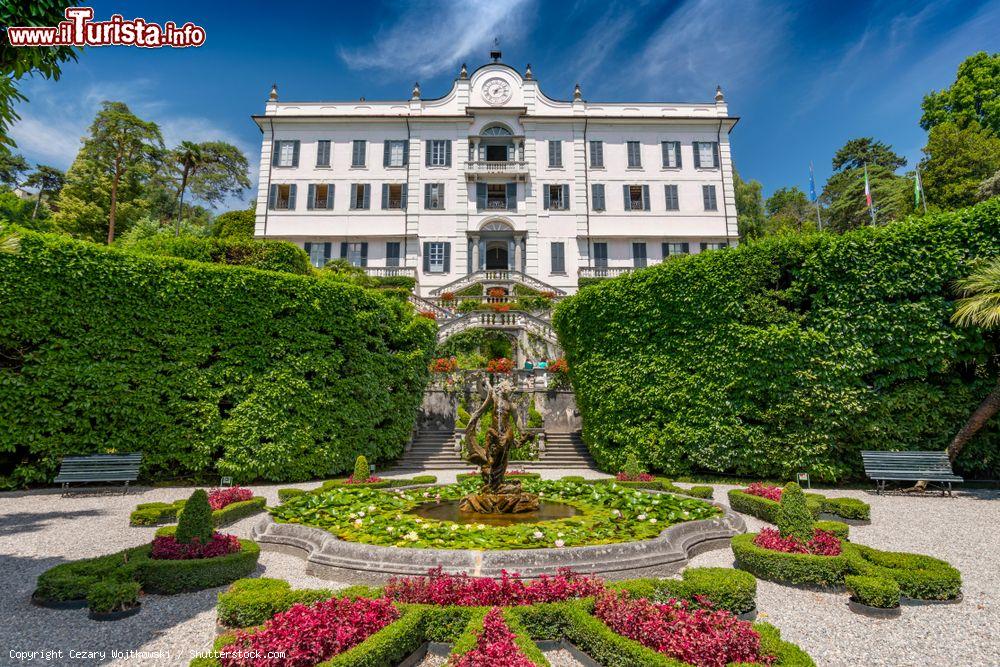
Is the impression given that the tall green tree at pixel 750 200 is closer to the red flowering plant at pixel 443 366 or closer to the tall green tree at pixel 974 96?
the tall green tree at pixel 974 96

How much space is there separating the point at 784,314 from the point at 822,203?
2149 inches

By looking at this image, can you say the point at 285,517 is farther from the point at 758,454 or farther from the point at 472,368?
the point at 472,368

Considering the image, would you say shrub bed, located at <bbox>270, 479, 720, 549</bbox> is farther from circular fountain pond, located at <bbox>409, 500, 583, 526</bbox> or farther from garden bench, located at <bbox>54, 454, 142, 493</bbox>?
garden bench, located at <bbox>54, 454, 142, 493</bbox>

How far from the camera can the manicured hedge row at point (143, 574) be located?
624 cm

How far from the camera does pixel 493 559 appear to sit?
266 inches

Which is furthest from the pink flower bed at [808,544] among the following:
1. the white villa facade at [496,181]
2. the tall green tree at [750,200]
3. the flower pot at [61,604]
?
the tall green tree at [750,200]

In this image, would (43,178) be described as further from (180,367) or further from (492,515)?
(492,515)

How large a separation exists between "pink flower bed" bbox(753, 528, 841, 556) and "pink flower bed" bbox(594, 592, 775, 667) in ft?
9.41

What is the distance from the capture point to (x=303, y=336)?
15945mm

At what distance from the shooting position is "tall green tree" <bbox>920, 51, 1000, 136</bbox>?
3262 centimetres

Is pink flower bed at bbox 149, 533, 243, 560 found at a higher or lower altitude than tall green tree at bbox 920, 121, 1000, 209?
lower

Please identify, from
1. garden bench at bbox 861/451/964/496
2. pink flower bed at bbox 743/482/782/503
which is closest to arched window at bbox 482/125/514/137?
garden bench at bbox 861/451/964/496

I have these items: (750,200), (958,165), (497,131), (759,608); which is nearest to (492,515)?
(759,608)

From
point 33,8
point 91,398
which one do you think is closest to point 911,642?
point 33,8
